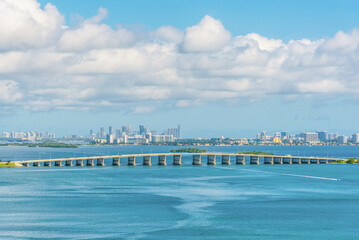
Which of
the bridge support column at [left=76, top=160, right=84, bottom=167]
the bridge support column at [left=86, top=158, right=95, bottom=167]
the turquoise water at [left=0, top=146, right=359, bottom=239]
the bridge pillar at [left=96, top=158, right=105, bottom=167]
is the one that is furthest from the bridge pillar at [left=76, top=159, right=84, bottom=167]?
the turquoise water at [left=0, top=146, right=359, bottom=239]

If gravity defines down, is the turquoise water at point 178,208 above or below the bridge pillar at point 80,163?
below

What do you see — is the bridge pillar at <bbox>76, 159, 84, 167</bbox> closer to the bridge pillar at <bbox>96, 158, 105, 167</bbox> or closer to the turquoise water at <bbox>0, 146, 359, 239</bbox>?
the bridge pillar at <bbox>96, 158, 105, 167</bbox>

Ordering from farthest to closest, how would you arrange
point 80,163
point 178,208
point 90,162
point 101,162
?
point 90,162
point 101,162
point 80,163
point 178,208

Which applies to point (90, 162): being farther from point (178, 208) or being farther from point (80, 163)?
point (178, 208)

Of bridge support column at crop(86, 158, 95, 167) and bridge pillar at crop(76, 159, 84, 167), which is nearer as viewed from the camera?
bridge pillar at crop(76, 159, 84, 167)

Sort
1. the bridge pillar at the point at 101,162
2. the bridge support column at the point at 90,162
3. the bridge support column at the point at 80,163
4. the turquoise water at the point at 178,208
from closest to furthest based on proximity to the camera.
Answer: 1. the turquoise water at the point at 178,208
2. the bridge support column at the point at 80,163
3. the bridge support column at the point at 90,162
4. the bridge pillar at the point at 101,162

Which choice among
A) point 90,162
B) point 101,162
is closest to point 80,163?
point 90,162

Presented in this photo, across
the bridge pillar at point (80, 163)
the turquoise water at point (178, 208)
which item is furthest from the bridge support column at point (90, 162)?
the turquoise water at point (178, 208)

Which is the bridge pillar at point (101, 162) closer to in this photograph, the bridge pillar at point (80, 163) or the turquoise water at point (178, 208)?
the bridge pillar at point (80, 163)
